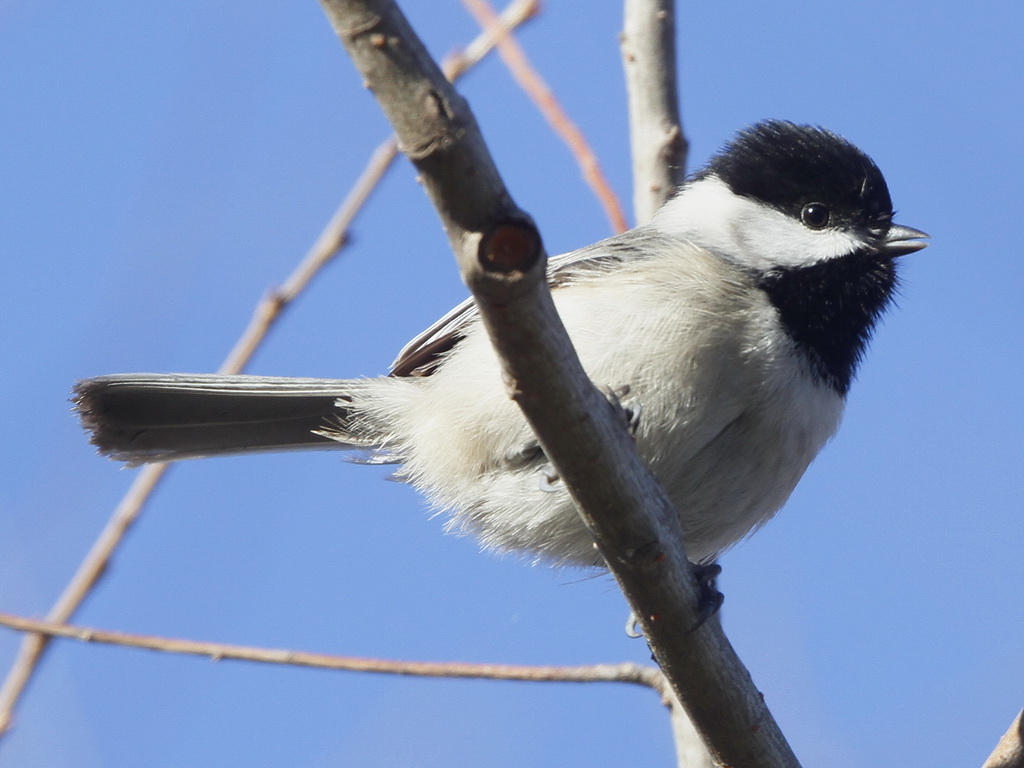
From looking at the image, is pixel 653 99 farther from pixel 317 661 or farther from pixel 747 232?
pixel 317 661

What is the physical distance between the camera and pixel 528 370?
4.69 feet

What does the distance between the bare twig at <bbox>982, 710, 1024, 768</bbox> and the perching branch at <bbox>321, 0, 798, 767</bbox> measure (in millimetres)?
340

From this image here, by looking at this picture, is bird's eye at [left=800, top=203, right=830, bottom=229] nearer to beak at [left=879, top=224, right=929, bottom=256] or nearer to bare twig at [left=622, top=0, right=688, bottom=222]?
beak at [left=879, top=224, right=929, bottom=256]

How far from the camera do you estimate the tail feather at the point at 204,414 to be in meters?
2.85

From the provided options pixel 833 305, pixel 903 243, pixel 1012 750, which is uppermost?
pixel 903 243

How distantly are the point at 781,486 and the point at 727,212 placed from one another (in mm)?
746

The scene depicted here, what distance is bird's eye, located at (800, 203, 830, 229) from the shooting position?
2836mm

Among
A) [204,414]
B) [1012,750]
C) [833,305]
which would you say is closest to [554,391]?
[1012,750]

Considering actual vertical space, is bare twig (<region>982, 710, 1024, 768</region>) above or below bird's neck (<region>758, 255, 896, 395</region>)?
below

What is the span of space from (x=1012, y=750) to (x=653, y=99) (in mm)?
1887

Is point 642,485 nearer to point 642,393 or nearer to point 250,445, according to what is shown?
point 642,393

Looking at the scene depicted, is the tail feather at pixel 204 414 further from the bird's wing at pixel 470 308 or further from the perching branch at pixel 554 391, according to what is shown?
the perching branch at pixel 554 391

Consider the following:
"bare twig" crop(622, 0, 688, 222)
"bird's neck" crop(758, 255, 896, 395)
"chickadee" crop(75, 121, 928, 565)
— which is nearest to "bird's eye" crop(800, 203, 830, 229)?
"chickadee" crop(75, 121, 928, 565)

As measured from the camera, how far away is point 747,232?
2811 mm
